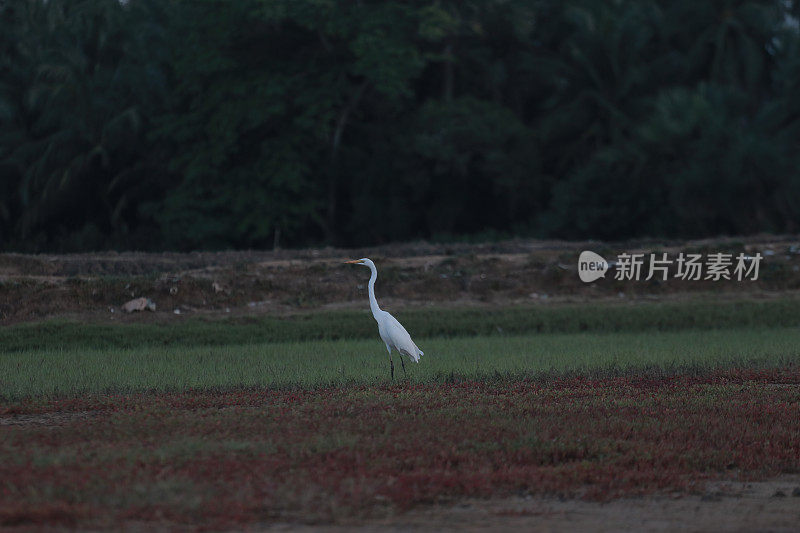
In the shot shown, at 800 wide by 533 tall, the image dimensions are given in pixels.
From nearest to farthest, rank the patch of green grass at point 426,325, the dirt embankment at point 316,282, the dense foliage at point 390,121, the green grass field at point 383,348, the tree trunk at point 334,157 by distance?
the green grass field at point 383,348
the patch of green grass at point 426,325
the dirt embankment at point 316,282
the dense foliage at point 390,121
the tree trunk at point 334,157

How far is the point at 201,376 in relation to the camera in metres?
13.6

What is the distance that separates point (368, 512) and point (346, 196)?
43219 mm

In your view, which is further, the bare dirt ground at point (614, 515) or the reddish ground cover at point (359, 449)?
the reddish ground cover at point (359, 449)

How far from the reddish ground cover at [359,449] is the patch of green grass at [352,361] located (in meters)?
1.22

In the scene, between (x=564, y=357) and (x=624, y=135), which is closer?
(x=564, y=357)

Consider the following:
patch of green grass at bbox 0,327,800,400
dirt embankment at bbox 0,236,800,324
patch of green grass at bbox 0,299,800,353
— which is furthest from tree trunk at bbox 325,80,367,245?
patch of green grass at bbox 0,327,800,400

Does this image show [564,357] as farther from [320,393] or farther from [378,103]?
[378,103]

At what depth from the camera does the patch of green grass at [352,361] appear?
517 inches

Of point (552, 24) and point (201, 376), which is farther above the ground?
point (552, 24)

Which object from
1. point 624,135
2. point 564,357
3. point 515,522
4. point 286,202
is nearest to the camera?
point 515,522

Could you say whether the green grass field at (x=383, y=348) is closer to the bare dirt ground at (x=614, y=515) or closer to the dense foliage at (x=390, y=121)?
the bare dirt ground at (x=614, y=515)

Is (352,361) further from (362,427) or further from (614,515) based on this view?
(614,515)

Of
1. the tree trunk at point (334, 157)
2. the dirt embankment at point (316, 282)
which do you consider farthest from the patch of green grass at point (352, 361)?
the tree trunk at point (334, 157)

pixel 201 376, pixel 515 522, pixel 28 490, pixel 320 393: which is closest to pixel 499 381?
pixel 320 393
